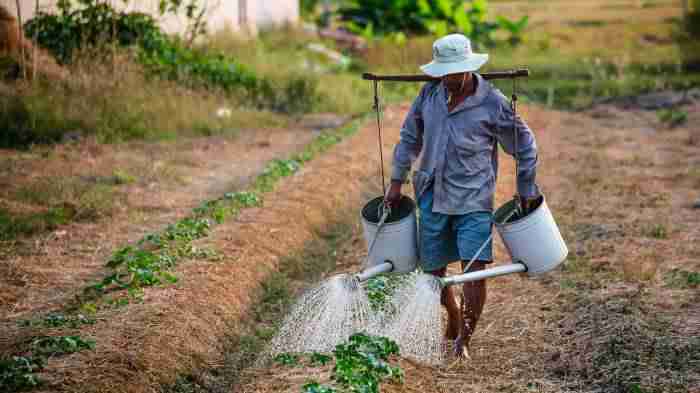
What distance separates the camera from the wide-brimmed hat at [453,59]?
168 inches

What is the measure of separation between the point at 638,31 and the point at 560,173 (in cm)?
1738

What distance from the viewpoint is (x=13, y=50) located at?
10.8 metres

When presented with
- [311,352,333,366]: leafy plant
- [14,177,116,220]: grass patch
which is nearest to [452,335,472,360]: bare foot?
[311,352,333,366]: leafy plant

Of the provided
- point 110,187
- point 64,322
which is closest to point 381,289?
point 64,322

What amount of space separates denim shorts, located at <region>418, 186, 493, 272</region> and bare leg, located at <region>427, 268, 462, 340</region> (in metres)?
0.10

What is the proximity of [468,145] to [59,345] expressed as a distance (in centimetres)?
226

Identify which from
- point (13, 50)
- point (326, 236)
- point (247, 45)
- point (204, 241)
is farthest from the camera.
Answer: point (247, 45)

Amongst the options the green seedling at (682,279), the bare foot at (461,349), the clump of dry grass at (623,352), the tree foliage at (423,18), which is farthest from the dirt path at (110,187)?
the tree foliage at (423,18)

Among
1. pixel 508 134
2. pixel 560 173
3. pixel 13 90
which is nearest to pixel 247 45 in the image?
pixel 13 90

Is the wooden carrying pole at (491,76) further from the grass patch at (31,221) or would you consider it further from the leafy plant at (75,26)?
the leafy plant at (75,26)

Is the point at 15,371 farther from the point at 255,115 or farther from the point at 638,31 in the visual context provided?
the point at 638,31

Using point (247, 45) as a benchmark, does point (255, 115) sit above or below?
below

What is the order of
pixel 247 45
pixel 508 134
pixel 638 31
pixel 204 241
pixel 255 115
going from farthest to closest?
pixel 638 31, pixel 247 45, pixel 255 115, pixel 204 241, pixel 508 134

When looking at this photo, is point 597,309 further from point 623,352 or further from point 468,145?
point 468,145
